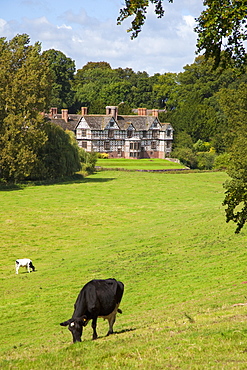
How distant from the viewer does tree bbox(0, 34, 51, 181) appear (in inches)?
2872

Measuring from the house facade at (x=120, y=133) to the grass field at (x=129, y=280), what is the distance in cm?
6495

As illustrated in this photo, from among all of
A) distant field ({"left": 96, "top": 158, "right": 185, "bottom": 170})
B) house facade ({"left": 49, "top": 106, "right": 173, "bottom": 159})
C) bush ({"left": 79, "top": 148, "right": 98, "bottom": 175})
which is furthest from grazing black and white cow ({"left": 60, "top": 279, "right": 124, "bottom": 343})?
house facade ({"left": 49, "top": 106, "right": 173, "bottom": 159})

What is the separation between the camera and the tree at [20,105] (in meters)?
72.9

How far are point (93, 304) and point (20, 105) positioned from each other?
61959 mm

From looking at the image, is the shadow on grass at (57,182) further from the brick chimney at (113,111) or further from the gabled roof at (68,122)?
the brick chimney at (113,111)

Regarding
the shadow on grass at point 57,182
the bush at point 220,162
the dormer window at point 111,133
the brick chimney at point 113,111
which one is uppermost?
the brick chimney at point 113,111

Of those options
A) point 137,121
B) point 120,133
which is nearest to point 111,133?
point 120,133

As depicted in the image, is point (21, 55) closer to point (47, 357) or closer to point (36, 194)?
point (36, 194)

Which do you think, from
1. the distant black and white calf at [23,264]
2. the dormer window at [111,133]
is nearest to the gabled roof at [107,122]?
the dormer window at [111,133]

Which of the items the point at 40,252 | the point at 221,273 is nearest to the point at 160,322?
the point at 221,273

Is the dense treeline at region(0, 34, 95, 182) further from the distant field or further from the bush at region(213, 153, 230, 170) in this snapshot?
the bush at region(213, 153, 230, 170)

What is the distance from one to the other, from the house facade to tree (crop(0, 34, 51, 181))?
50.8 meters

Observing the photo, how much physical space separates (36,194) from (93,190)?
29.3 feet

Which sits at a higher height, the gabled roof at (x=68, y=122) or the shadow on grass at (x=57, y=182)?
the gabled roof at (x=68, y=122)
